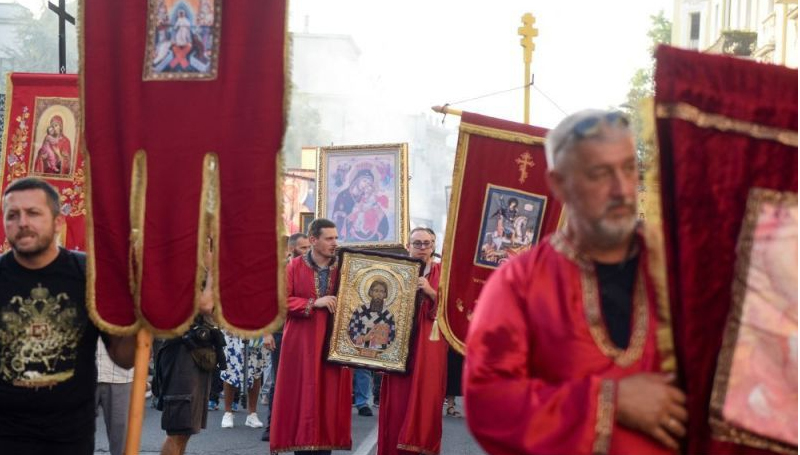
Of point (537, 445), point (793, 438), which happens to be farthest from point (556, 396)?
point (793, 438)

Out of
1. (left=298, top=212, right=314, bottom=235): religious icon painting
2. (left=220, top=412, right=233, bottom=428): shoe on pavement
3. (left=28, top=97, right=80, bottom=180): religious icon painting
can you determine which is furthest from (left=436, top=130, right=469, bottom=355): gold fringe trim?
(left=298, top=212, right=314, bottom=235): religious icon painting

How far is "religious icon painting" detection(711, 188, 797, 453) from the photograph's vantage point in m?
3.58

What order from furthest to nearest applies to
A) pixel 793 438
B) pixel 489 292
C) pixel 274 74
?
pixel 274 74 → pixel 489 292 → pixel 793 438

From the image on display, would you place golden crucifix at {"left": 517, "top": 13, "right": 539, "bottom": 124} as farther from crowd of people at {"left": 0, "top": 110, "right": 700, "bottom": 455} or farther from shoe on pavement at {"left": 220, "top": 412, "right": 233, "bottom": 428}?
shoe on pavement at {"left": 220, "top": 412, "right": 233, "bottom": 428}

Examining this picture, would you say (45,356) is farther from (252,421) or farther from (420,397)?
(252,421)

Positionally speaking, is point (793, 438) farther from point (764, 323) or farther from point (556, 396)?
point (556, 396)

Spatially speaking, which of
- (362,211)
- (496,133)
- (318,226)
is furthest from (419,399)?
(362,211)

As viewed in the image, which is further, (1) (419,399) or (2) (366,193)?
(2) (366,193)

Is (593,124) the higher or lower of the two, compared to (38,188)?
higher

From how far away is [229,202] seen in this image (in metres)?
5.45

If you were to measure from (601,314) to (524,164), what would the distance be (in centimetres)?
631

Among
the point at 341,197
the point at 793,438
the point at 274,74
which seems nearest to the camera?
the point at 793,438

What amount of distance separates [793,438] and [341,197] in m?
10.7

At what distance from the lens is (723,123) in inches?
147
